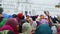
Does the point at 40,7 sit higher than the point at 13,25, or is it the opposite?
the point at 13,25

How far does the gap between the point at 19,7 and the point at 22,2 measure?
34 cm

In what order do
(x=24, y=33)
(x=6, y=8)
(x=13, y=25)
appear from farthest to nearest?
(x=6, y=8), (x=24, y=33), (x=13, y=25)

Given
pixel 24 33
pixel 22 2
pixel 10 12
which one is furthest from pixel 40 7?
pixel 24 33

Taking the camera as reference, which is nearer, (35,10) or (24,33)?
(24,33)

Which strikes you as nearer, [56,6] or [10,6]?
[10,6]

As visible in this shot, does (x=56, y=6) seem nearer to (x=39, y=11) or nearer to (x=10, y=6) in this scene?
(x=39, y=11)

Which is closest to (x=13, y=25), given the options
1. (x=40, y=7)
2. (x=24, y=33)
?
(x=24, y=33)

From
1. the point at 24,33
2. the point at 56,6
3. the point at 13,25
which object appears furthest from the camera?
the point at 56,6

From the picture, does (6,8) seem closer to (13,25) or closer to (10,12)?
(10,12)

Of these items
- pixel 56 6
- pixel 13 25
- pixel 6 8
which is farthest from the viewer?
pixel 56 6

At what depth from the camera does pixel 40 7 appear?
13.2 m

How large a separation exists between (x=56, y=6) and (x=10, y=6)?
2848mm

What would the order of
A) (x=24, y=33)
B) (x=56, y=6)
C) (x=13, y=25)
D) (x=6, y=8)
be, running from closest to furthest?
(x=13, y=25) < (x=24, y=33) < (x=6, y=8) < (x=56, y=6)

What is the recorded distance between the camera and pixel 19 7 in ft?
41.3
